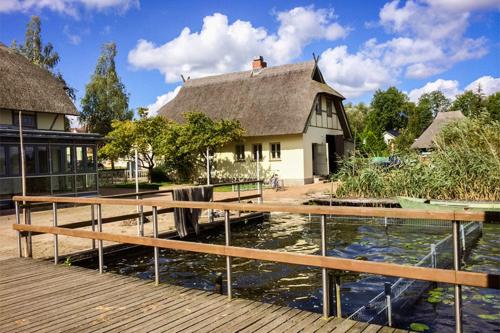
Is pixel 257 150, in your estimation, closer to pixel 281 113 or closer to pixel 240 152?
pixel 240 152

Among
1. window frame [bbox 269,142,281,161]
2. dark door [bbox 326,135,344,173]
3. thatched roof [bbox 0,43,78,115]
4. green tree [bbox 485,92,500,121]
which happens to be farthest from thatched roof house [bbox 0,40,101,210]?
green tree [bbox 485,92,500,121]

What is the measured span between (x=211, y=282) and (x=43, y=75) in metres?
20.6

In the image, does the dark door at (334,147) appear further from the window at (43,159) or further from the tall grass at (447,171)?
the window at (43,159)

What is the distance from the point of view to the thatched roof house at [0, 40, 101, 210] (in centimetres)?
1577

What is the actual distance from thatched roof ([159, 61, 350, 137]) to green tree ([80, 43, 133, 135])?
11.0 m

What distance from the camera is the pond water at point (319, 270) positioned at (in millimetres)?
5680

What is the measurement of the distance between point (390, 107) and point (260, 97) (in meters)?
50.7

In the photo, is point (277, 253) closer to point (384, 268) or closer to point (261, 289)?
point (384, 268)

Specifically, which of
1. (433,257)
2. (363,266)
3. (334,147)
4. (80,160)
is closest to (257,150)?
(334,147)

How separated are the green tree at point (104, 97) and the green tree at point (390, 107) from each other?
43.9 meters

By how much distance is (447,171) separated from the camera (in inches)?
566

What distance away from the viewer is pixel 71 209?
16.3 metres

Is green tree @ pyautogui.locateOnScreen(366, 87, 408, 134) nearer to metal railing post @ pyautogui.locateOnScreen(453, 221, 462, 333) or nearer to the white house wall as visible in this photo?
the white house wall

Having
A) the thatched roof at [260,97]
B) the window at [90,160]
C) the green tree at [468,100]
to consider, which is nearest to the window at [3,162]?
the window at [90,160]
